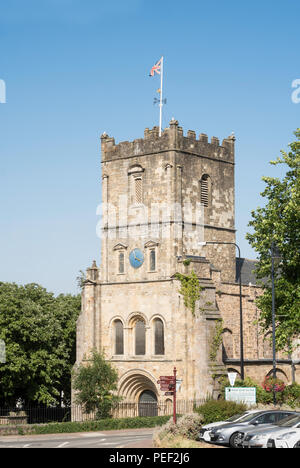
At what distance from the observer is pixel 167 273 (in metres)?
56.9

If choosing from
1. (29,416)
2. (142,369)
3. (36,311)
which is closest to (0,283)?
(36,311)

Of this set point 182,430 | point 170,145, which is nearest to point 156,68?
point 170,145

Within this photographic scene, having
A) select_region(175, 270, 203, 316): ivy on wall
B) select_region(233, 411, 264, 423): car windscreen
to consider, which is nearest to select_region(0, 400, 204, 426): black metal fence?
select_region(175, 270, 203, 316): ivy on wall

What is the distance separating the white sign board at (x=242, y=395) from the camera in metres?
39.1

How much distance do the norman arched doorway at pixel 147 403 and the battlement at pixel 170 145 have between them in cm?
1715

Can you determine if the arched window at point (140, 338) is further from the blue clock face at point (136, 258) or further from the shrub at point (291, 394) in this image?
the shrub at point (291, 394)

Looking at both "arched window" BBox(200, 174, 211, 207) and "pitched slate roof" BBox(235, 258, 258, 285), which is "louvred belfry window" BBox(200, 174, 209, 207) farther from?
"pitched slate roof" BBox(235, 258, 258, 285)

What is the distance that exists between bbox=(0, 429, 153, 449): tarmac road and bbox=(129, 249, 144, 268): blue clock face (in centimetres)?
1606

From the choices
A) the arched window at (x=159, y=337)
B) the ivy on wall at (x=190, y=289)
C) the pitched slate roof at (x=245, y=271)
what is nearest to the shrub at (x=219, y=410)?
the ivy on wall at (x=190, y=289)

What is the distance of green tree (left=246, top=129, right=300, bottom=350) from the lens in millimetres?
43875

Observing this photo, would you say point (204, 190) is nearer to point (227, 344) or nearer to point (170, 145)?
point (170, 145)

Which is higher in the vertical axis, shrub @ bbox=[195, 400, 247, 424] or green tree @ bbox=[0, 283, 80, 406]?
green tree @ bbox=[0, 283, 80, 406]

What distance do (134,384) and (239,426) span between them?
28.9 metres
